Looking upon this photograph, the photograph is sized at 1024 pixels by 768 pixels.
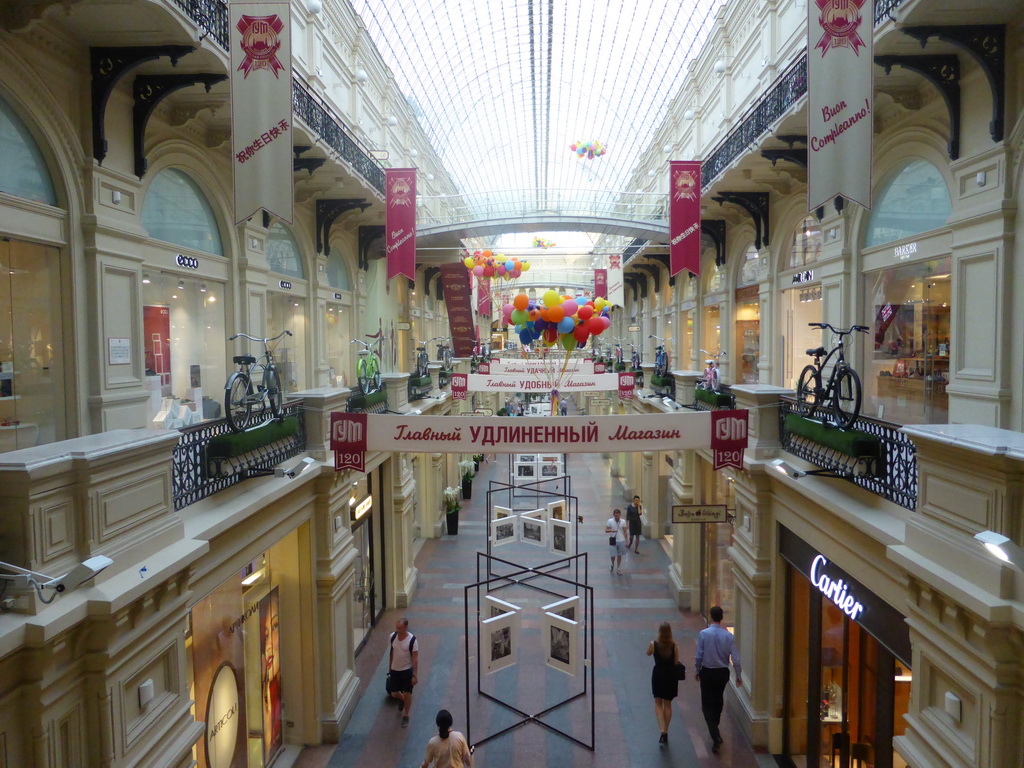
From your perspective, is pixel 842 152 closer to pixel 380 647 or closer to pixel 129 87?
pixel 129 87

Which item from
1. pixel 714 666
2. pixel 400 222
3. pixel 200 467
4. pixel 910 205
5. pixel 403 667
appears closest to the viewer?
pixel 200 467

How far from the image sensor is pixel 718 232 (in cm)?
1758

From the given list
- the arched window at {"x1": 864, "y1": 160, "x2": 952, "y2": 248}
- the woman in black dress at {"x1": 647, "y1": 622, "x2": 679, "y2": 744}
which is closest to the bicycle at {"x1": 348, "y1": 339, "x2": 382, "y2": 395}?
the woman in black dress at {"x1": 647, "y1": 622, "x2": 679, "y2": 744}

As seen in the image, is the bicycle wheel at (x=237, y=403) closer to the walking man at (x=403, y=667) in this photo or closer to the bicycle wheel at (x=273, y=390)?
the bicycle wheel at (x=273, y=390)

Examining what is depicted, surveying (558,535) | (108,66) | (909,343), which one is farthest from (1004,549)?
(108,66)

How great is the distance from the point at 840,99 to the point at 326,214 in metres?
11.1

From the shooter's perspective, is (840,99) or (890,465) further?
(840,99)

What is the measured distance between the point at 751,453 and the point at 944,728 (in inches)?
192

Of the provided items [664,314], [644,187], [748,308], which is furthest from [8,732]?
[644,187]

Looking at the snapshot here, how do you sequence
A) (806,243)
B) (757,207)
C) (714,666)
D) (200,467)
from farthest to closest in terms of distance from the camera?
(757,207) → (806,243) → (714,666) → (200,467)

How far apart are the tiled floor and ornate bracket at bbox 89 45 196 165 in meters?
8.72

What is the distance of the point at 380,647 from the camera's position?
43.0ft

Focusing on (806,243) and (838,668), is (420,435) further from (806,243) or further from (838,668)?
(806,243)

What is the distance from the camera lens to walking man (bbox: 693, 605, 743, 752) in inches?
365
